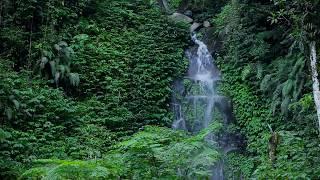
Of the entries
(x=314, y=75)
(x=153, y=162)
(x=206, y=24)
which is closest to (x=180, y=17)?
(x=206, y=24)

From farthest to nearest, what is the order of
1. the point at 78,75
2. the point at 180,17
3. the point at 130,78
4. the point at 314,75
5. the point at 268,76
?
the point at 180,17
the point at 130,78
the point at 78,75
the point at 268,76
the point at 314,75

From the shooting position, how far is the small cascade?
46.7 ft

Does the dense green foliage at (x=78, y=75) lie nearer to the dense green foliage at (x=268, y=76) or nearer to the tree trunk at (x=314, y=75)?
the dense green foliage at (x=268, y=76)

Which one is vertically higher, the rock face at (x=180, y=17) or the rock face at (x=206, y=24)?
the rock face at (x=180, y=17)

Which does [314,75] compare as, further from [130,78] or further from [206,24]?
[206,24]

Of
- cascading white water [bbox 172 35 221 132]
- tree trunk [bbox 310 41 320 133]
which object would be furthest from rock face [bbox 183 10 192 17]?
tree trunk [bbox 310 41 320 133]

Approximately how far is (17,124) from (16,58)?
3.55 m

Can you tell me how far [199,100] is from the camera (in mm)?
15023

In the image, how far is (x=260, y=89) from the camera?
1370cm

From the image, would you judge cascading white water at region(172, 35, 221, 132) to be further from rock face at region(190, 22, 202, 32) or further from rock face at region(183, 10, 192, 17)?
rock face at region(183, 10, 192, 17)

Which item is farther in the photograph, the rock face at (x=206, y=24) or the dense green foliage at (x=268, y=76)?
the rock face at (x=206, y=24)

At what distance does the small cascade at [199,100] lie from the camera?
14.2 meters

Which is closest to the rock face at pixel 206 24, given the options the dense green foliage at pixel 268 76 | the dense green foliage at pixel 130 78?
the dense green foliage at pixel 130 78

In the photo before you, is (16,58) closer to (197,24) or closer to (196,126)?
(196,126)
